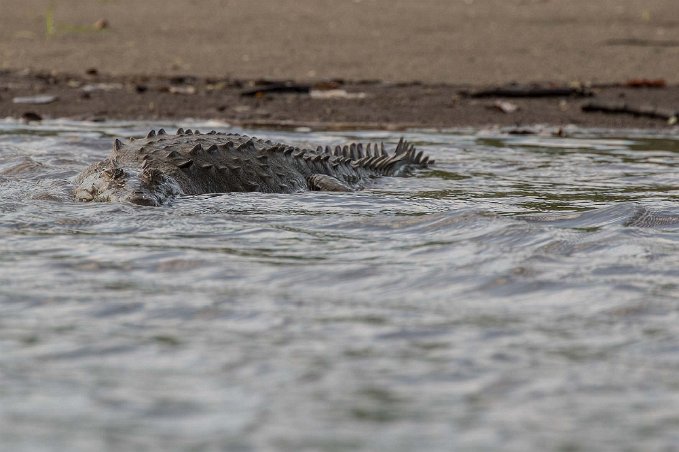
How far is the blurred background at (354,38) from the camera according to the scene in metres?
14.5

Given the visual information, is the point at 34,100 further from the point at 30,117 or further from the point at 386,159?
the point at 386,159

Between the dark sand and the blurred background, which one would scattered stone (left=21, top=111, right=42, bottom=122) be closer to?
the dark sand

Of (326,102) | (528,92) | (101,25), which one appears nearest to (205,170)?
(326,102)

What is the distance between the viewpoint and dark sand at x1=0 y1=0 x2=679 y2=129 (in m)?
12.2

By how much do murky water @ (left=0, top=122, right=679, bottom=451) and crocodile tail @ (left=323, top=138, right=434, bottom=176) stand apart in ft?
4.21

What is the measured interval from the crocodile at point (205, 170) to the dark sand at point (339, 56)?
139 inches

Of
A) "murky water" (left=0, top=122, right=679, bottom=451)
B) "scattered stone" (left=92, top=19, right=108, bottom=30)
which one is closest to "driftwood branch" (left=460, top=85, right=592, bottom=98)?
"murky water" (left=0, top=122, right=679, bottom=451)

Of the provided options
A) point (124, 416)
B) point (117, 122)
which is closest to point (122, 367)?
point (124, 416)

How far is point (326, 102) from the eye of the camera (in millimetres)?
12625

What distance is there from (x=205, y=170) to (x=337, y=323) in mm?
3140

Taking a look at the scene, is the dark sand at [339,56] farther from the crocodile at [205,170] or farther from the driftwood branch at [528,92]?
the crocodile at [205,170]

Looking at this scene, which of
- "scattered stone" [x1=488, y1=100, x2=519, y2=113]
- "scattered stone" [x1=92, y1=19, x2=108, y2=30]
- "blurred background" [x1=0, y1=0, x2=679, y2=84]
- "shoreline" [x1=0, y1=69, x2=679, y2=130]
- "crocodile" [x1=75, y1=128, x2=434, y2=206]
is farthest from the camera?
"scattered stone" [x1=92, y1=19, x2=108, y2=30]

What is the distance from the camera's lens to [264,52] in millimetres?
15250

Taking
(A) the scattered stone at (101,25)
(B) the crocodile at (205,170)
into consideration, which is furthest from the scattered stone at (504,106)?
(A) the scattered stone at (101,25)
